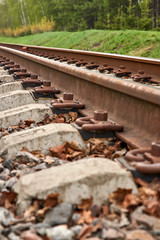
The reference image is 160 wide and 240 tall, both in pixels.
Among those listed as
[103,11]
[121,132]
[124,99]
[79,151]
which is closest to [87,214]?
[79,151]

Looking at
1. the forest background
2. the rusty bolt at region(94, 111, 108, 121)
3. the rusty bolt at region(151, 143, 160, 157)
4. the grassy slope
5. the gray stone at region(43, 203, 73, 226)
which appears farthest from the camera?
the forest background

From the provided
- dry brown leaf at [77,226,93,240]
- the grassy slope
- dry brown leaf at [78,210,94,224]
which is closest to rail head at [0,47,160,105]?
dry brown leaf at [78,210,94,224]

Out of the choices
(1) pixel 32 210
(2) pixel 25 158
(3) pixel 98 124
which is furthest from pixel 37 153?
(1) pixel 32 210

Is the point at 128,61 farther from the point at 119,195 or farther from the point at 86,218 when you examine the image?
the point at 86,218

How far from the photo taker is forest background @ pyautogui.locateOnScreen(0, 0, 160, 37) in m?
27.4

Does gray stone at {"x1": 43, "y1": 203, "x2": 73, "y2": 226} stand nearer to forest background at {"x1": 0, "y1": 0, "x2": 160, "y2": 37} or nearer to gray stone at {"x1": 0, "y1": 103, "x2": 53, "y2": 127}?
gray stone at {"x1": 0, "y1": 103, "x2": 53, "y2": 127}

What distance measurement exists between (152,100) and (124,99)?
2.06 feet

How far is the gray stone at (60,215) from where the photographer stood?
69.5 inches

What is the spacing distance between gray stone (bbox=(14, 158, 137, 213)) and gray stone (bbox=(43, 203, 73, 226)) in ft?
0.19

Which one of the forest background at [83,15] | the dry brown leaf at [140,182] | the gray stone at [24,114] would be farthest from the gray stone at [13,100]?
the forest background at [83,15]

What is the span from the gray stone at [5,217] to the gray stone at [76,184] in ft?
0.23

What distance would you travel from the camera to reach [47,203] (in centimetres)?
184

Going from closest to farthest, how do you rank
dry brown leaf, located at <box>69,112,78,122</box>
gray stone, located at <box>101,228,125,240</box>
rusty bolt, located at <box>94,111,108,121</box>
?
1. gray stone, located at <box>101,228,125,240</box>
2. rusty bolt, located at <box>94,111,108,121</box>
3. dry brown leaf, located at <box>69,112,78,122</box>

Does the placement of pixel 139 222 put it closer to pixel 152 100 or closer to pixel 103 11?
pixel 152 100
